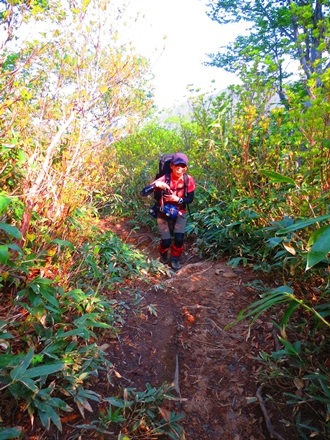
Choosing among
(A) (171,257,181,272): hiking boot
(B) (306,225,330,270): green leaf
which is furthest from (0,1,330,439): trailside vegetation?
(A) (171,257,181,272): hiking boot

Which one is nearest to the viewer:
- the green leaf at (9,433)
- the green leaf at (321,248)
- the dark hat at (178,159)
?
the green leaf at (321,248)

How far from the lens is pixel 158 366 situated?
6.94 feet

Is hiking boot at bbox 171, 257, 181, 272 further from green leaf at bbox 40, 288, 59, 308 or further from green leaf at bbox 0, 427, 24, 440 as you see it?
green leaf at bbox 0, 427, 24, 440

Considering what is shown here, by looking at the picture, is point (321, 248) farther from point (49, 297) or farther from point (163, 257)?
point (163, 257)

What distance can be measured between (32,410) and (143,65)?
3.50 metres

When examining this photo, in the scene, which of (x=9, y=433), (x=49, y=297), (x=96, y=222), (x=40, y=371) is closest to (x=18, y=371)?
(x=40, y=371)

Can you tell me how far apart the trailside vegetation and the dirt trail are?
136 millimetres

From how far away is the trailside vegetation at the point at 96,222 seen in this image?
1.60 metres

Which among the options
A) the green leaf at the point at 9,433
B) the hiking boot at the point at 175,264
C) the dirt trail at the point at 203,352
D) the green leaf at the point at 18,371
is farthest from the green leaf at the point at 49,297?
the hiking boot at the point at 175,264

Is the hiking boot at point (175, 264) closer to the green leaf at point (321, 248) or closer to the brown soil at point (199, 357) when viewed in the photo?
the brown soil at point (199, 357)

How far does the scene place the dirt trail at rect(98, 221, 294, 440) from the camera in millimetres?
1826

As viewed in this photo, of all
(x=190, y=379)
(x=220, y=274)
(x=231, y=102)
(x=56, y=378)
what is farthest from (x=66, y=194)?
(x=231, y=102)

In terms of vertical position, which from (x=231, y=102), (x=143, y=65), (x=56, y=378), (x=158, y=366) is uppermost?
(x=143, y=65)

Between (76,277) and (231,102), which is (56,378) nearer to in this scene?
(76,277)
